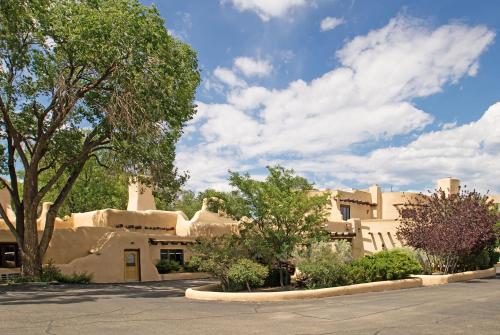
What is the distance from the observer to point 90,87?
23.6 m

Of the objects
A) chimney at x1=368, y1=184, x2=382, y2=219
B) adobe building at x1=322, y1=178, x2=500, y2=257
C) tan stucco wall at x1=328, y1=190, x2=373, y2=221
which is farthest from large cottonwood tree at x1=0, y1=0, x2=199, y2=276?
chimney at x1=368, y1=184, x2=382, y2=219

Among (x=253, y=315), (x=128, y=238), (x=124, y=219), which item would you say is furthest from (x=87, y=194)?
(x=253, y=315)

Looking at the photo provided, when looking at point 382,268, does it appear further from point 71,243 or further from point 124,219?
point 124,219

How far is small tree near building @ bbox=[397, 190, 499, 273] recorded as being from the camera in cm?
2559

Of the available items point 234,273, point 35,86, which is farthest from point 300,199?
point 35,86

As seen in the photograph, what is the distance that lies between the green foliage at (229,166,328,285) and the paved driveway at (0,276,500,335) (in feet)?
12.3

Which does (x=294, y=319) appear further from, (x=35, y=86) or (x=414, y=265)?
(x=35, y=86)

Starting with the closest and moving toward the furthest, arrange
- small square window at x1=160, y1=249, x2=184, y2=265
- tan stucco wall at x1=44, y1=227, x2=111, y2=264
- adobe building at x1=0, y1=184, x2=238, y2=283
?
adobe building at x1=0, y1=184, x2=238, y2=283, tan stucco wall at x1=44, y1=227, x2=111, y2=264, small square window at x1=160, y1=249, x2=184, y2=265

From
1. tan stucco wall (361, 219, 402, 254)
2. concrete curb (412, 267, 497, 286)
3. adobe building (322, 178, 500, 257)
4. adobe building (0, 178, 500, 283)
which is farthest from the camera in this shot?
tan stucco wall (361, 219, 402, 254)

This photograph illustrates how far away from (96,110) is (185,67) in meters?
4.80

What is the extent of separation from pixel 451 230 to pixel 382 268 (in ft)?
20.8

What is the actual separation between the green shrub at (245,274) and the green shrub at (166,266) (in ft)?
44.7

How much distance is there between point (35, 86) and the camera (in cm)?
2417

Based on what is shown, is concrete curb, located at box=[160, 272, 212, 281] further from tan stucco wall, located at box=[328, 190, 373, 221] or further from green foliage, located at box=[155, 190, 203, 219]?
green foliage, located at box=[155, 190, 203, 219]
